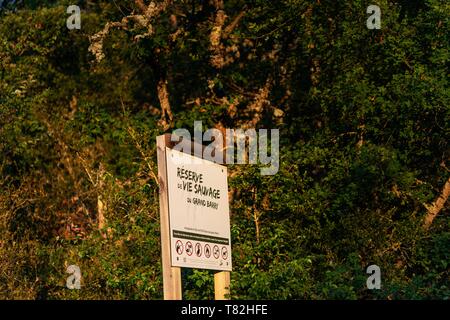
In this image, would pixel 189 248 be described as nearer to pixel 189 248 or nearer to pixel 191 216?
pixel 189 248

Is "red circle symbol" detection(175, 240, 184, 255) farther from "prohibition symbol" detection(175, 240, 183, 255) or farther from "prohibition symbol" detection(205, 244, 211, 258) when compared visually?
"prohibition symbol" detection(205, 244, 211, 258)

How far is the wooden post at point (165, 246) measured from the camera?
30.5 feet

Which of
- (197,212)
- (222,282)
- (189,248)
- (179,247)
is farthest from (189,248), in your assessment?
(222,282)

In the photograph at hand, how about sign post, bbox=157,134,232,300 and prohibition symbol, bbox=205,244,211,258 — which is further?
prohibition symbol, bbox=205,244,211,258

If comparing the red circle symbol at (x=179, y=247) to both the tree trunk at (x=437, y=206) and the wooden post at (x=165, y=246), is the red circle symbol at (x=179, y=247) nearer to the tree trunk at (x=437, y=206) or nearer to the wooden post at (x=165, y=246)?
the wooden post at (x=165, y=246)

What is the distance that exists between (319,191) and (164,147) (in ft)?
21.2

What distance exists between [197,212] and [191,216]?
138mm

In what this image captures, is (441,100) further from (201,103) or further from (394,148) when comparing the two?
(201,103)

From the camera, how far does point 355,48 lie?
664 inches

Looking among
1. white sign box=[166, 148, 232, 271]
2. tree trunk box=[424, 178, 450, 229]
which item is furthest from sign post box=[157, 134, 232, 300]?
tree trunk box=[424, 178, 450, 229]

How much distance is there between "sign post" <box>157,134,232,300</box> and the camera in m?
9.35

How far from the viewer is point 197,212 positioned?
9.82 meters

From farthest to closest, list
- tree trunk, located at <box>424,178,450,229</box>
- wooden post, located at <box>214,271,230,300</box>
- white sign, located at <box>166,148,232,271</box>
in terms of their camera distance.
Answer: tree trunk, located at <box>424,178,450,229</box> < wooden post, located at <box>214,271,230,300</box> < white sign, located at <box>166,148,232,271</box>

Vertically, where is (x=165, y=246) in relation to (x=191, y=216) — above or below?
below
